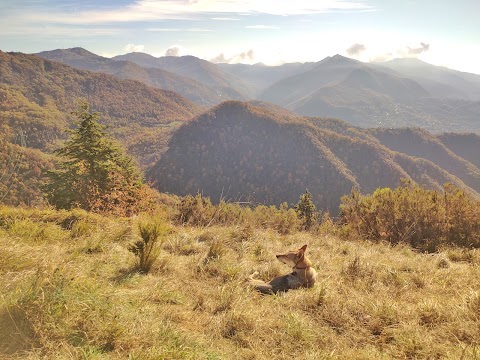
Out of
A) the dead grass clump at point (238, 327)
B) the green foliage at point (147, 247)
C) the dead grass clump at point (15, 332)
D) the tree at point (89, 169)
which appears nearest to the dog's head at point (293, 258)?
the dead grass clump at point (238, 327)

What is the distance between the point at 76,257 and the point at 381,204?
7588 mm

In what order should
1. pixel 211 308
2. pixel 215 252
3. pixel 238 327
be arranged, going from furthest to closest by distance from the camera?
pixel 215 252
pixel 211 308
pixel 238 327

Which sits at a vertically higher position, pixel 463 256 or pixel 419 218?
pixel 419 218

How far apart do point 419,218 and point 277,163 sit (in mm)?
128166

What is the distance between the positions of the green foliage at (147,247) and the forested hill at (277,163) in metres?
104

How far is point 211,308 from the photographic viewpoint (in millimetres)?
3350

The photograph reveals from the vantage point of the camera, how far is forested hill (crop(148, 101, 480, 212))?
118875 millimetres

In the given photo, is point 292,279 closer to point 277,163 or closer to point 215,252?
point 215,252

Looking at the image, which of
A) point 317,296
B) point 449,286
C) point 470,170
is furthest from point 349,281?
point 470,170

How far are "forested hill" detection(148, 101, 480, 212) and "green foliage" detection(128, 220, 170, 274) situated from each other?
4090 inches

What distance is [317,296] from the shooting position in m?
3.67

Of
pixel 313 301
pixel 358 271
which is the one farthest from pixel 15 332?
pixel 358 271

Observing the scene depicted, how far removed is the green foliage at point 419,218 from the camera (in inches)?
278

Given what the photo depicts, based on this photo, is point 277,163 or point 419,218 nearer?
point 419,218
